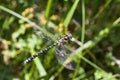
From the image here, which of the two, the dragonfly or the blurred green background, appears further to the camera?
the blurred green background

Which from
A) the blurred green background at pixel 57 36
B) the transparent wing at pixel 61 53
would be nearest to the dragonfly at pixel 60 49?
the transparent wing at pixel 61 53

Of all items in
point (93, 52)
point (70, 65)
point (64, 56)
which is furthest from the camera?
point (93, 52)

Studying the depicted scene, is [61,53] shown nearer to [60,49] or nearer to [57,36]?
[60,49]

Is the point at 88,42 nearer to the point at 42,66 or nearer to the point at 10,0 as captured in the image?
the point at 42,66

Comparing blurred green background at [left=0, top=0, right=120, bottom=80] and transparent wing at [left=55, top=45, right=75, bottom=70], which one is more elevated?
blurred green background at [left=0, top=0, right=120, bottom=80]

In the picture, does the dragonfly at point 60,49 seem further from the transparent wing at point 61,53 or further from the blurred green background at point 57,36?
the blurred green background at point 57,36

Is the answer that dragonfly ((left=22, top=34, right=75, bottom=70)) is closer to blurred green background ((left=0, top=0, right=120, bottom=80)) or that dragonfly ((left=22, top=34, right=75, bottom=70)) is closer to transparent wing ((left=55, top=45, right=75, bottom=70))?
transparent wing ((left=55, top=45, right=75, bottom=70))

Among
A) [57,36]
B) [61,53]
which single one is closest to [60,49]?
[61,53]

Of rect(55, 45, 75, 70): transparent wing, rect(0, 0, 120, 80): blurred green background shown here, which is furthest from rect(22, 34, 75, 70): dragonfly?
rect(0, 0, 120, 80): blurred green background

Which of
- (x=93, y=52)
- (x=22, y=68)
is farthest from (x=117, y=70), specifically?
(x=22, y=68)
